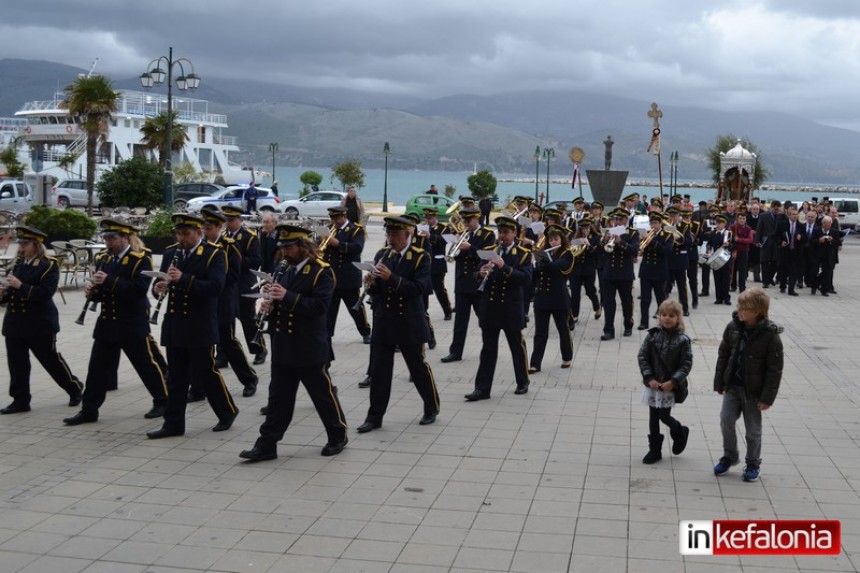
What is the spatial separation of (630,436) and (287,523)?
3650 millimetres

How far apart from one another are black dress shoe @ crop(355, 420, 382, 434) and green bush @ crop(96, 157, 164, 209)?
1350 inches

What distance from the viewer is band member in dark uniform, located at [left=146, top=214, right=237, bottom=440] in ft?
29.3

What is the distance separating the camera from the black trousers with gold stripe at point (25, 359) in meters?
9.78

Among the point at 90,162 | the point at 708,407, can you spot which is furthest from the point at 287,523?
the point at 90,162

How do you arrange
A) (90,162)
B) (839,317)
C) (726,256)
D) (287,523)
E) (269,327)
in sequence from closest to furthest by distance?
(287,523) → (269,327) → (839,317) → (726,256) → (90,162)

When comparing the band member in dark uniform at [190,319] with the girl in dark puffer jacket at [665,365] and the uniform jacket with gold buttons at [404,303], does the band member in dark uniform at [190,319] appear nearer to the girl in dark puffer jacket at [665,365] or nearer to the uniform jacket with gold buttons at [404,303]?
the uniform jacket with gold buttons at [404,303]

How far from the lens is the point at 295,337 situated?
8.17 metres

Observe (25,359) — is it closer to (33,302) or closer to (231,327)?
(33,302)

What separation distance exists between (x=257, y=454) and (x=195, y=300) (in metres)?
1.56

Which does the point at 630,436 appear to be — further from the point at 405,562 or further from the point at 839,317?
the point at 839,317

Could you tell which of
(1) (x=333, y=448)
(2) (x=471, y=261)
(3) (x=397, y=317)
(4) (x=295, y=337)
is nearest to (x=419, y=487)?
(1) (x=333, y=448)

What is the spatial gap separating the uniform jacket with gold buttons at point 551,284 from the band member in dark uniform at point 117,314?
4.72 m

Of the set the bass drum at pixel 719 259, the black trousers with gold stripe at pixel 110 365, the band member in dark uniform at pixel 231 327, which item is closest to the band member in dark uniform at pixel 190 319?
the black trousers with gold stripe at pixel 110 365

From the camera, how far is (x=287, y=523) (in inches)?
267
